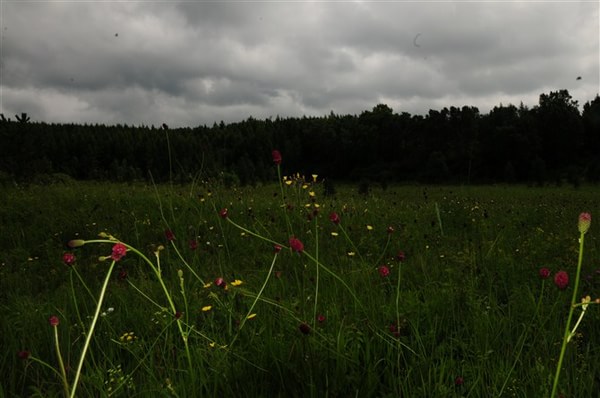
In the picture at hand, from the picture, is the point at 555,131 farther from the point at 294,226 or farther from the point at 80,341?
the point at 80,341

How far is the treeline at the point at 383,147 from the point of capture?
5209 centimetres

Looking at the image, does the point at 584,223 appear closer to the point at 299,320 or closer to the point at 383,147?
the point at 299,320

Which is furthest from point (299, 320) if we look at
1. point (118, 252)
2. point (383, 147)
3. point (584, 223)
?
point (383, 147)

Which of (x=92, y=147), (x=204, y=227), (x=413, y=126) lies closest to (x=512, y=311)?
(x=204, y=227)

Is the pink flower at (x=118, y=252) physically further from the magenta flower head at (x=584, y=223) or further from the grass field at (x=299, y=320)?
the magenta flower head at (x=584, y=223)

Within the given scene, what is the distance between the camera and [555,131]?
5959cm

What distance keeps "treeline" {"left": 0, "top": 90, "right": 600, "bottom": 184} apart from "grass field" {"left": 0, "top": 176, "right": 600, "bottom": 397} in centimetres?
1136

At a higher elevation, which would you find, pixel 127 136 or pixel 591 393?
pixel 127 136

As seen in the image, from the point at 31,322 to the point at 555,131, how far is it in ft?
229

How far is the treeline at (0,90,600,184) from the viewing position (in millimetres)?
52094

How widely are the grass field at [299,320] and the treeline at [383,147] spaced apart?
37.3 ft

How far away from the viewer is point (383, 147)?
87.1m

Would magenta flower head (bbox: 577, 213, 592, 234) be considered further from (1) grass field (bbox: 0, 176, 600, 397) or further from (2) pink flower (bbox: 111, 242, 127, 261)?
(2) pink flower (bbox: 111, 242, 127, 261)

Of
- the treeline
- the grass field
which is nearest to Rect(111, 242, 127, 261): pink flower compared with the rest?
the grass field
